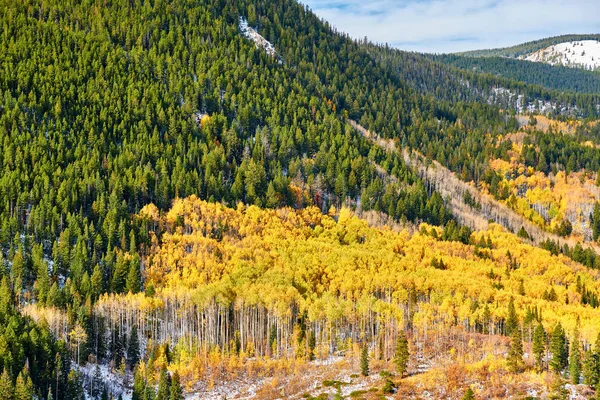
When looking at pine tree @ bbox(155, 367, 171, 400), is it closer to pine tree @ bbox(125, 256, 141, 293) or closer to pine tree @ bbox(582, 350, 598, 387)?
pine tree @ bbox(125, 256, 141, 293)

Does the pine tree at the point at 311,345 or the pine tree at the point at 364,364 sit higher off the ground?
the pine tree at the point at 364,364

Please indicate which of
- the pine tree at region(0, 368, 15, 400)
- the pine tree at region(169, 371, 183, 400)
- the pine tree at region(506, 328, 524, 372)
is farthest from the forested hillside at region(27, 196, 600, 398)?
the pine tree at region(0, 368, 15, 400)

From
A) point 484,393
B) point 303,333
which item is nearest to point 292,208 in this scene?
point 303,333

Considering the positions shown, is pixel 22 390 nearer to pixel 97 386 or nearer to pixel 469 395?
pixel 97 386

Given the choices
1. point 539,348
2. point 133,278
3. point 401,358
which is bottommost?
point 401,358

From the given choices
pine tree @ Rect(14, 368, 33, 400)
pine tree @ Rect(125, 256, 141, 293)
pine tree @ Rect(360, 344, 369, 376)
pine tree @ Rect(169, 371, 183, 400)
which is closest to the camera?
pine tree @ Rect(14, 368, 33, 400)

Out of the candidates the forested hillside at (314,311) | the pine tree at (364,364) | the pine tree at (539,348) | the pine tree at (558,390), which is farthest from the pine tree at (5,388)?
the pine tree at (539,348)

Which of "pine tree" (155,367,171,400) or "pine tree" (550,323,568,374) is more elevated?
"pine tree" (550,323,568,374)

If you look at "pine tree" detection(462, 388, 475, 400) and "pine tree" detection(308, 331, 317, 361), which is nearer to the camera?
"pine tree" detection(462, 388, 475, 400)

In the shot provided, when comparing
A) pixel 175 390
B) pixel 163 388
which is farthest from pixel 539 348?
pixel 163 388

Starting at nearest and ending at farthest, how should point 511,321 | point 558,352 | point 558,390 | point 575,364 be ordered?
1. point 558,390
2. point 575,364
3. point 558,352
4. point 511,321

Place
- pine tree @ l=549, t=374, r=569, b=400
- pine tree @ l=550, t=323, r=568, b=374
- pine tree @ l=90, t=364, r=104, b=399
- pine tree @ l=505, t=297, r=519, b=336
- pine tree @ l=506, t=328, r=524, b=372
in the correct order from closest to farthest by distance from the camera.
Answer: pine tree @ l=549, t=374, r=569, b=400 < pine tree @ l=550, t=323, r=568, b=374 < pine tree @ l=506, t=328, r=524, b=372 < pine tree @ l=90, t=364, r=104, b=399 < pine tree @ l=505, t=297, r=519, b=336

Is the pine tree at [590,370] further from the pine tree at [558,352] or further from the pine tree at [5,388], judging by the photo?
the pine tree at [5,388]
